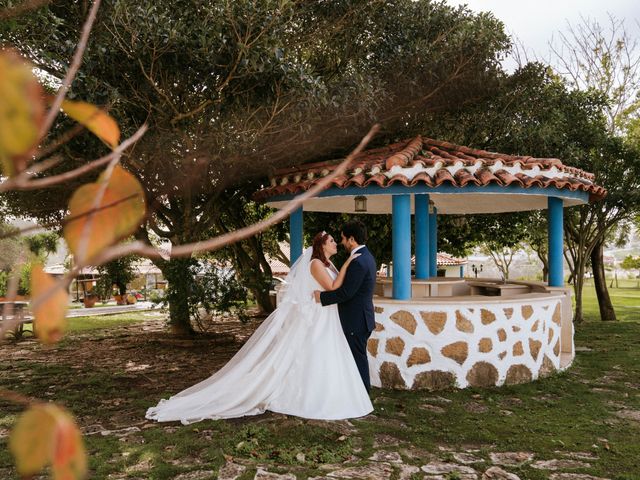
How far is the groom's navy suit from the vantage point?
604cm

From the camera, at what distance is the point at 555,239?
9727 mm

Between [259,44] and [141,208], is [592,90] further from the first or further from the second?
[141,208]

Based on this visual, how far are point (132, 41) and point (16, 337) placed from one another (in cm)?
1006

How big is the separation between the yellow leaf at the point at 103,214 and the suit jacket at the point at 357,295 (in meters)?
5.42

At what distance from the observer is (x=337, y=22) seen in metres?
10.3

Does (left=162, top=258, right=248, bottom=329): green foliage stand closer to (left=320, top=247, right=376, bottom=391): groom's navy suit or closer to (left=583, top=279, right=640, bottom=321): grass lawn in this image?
(left=320, top=247, right=376, bottom=391): groom's navy suit

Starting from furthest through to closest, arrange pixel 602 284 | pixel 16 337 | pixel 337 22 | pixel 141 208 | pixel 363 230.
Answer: pixel 602 284 → pixel 16 337 → pixel 337 22 → pixel 363 230 → pixel 141 208

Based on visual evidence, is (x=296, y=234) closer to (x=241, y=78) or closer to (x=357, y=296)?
(x=241, y=78)

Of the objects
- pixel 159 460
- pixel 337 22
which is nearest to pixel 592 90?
pixel 337 22

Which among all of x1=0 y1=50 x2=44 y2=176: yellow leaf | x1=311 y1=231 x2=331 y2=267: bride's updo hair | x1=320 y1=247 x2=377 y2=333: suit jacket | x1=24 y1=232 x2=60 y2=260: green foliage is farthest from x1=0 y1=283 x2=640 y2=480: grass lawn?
x1=0 y1=50 x2=44 y2=176: yellow leaf

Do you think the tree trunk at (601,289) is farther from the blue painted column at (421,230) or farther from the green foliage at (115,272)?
the green foliage at (115,272)

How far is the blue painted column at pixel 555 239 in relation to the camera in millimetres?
9625

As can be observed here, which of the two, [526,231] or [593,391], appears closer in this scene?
[593,391]

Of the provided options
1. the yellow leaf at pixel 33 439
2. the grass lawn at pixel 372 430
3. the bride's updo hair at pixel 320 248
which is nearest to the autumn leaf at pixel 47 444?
the yellow leaf at pixel 33 439
